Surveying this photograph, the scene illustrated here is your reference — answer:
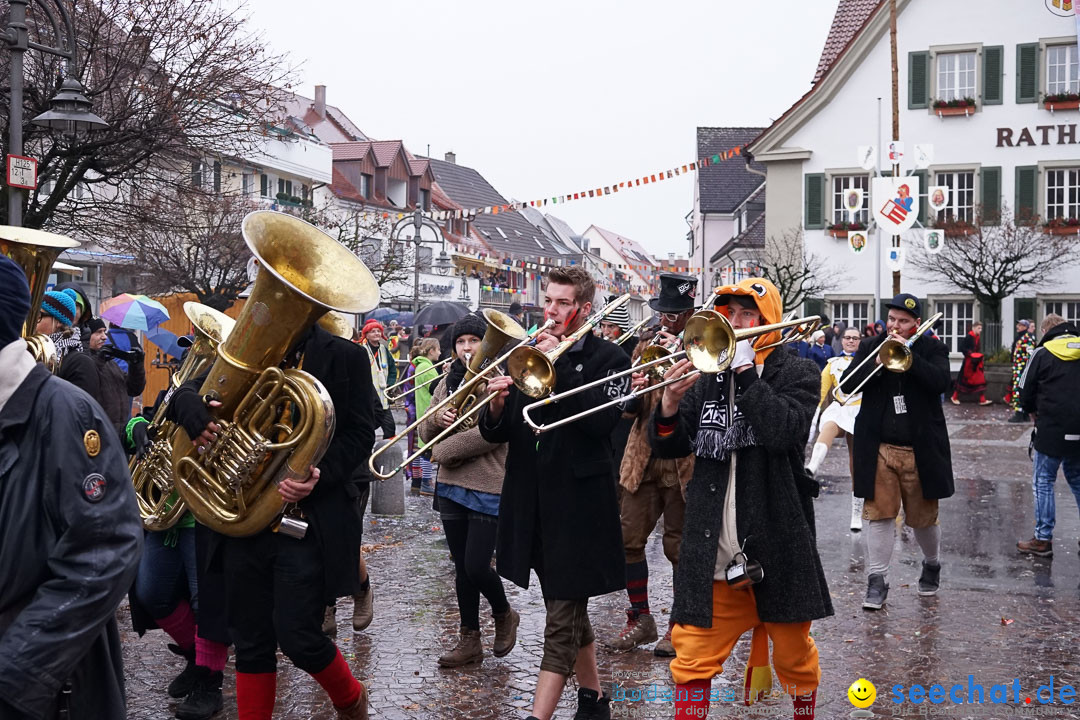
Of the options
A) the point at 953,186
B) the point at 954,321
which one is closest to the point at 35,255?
the point at 954,321

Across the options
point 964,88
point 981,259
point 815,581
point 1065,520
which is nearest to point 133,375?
point 815,581

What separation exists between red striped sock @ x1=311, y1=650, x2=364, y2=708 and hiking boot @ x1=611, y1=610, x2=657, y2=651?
6.80ft

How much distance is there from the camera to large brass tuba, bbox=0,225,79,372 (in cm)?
475

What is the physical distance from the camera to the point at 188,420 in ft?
13.9

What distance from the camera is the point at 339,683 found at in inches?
177

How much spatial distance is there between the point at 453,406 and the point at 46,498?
A: 123 inches

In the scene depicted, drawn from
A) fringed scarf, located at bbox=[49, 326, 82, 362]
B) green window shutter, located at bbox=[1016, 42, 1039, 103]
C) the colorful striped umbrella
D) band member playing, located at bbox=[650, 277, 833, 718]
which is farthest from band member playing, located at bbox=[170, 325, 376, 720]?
green window shutter, located at bbox=[1016, 42, 1039, 103]

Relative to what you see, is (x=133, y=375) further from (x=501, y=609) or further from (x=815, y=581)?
(x=815, y=581)

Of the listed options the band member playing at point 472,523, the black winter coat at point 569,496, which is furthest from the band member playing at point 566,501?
the band member playing at point 472,523

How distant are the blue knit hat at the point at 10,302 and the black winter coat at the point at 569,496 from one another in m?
2.61

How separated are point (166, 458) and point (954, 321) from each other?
28543 mm

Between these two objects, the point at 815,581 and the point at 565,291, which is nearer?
the point at 815,581

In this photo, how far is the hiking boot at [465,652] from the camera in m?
5.90

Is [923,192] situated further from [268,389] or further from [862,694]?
[268,389]
